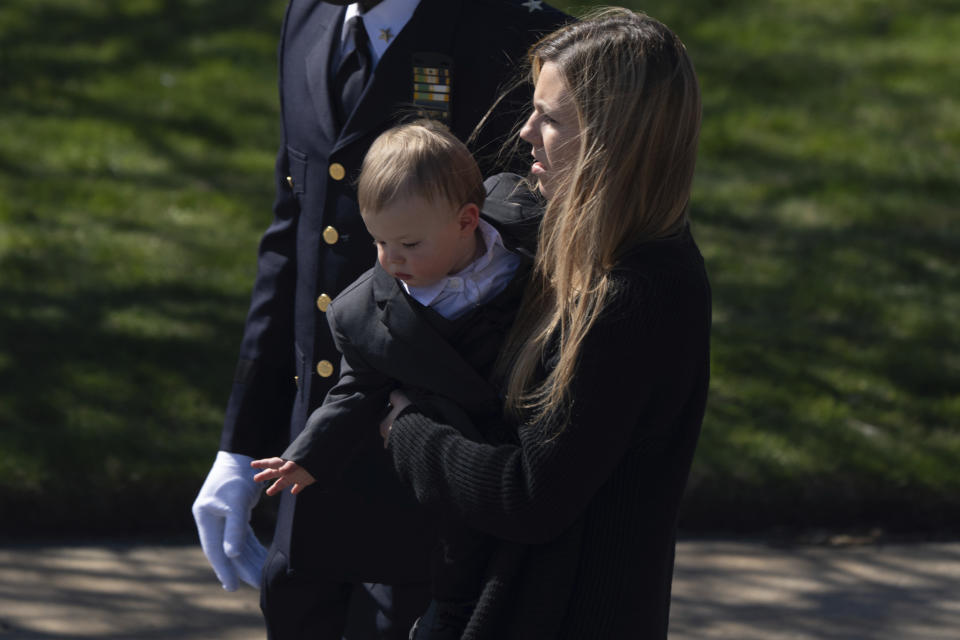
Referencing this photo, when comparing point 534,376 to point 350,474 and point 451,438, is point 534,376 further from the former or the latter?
point 350,474

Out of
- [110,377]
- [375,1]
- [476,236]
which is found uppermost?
[375,1]

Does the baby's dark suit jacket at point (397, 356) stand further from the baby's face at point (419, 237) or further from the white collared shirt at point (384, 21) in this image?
the white collared shirt at point (384, 21)

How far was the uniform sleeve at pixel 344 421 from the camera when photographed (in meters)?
2.08

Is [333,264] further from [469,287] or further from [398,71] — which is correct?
[469,287]

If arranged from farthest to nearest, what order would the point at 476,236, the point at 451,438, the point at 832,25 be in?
1. the point at 832,25
2. the point at 476,236
3. the point at 451,438

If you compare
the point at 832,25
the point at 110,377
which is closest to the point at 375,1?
the point at 110,377

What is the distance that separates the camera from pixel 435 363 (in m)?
1.97

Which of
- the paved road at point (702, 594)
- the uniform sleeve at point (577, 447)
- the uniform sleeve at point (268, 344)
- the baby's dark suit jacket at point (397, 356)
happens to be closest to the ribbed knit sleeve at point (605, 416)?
the uniform sleeve at point (577, 447)

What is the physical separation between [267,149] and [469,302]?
5402mm

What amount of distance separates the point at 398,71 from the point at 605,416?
0.90 meters

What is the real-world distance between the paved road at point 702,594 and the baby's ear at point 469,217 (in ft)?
6.32

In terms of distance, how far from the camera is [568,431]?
179 centimetres

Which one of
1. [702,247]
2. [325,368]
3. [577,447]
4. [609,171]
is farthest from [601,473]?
[702,247]

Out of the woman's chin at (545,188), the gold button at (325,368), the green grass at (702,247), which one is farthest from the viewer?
the green grass at (702,247)
